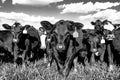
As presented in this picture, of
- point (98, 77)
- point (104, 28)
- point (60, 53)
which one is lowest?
point (98, 77)

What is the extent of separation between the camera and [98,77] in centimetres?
555

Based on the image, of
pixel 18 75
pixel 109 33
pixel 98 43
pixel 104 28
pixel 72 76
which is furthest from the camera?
pixel 98 43

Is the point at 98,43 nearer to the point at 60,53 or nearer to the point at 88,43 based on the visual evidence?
the point at 88,43

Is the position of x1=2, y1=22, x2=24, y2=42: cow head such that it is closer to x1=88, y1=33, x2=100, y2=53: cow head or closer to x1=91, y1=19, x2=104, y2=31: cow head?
x1=88, y1=33, x2=100, y2=53: cow head

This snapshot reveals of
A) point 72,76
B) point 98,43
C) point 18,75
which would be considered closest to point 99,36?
point 98,43

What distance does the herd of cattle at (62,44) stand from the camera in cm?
611


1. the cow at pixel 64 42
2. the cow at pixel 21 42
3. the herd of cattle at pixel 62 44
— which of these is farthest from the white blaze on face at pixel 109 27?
the cow at pixel 21 42

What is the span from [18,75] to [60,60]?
154cm

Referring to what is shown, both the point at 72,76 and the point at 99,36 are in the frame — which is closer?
the point at 72,76

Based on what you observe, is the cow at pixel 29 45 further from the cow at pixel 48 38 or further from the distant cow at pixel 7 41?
the distant cow at pixel 7 41

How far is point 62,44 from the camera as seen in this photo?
5.60 m

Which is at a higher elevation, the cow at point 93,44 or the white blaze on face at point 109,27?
the white blaze on face at point 109,27

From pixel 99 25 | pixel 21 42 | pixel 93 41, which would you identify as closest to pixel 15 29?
pixel 21 42

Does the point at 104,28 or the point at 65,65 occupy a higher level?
the point at 104,28
